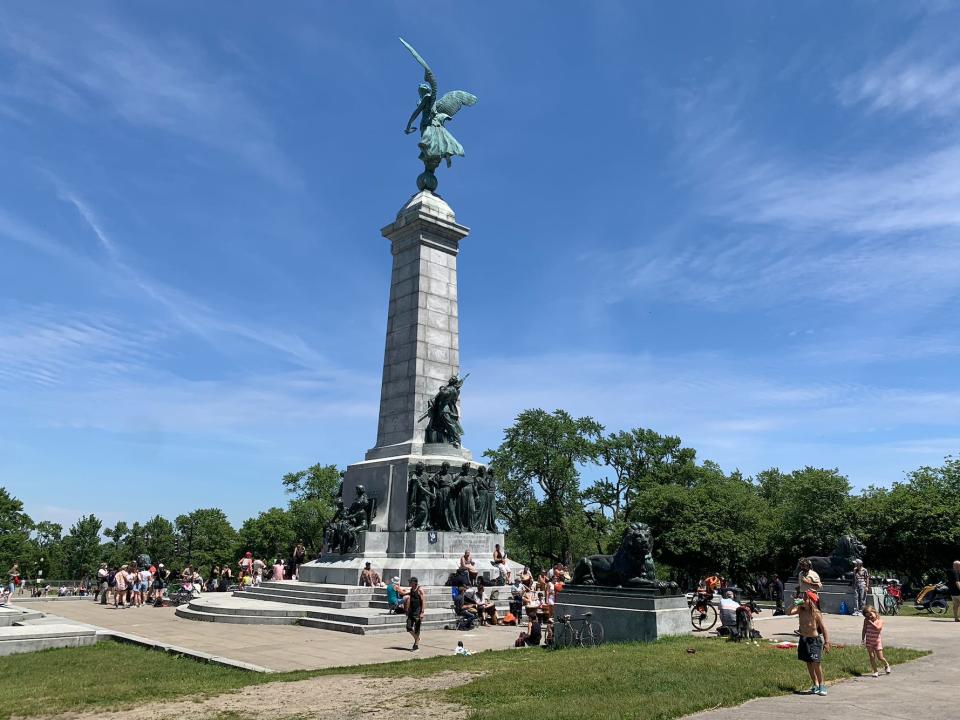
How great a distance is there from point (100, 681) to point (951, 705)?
494 inches

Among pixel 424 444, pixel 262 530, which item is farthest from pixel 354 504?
pixel 262 530

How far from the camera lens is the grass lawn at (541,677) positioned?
9.34 metres

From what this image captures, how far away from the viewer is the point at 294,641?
54.9ft

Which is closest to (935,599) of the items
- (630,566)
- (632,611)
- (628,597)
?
(630,566)

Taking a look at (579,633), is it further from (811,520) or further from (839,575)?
(811,520)

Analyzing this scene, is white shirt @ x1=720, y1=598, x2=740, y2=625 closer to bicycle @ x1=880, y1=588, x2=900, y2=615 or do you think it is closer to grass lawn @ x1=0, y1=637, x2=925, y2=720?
grass lawn @ x1=0, y1=637, x2=925, y2=720

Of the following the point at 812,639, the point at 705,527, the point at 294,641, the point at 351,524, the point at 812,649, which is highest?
the point at 705,527

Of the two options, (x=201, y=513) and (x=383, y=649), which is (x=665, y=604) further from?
(x=201, y=513)

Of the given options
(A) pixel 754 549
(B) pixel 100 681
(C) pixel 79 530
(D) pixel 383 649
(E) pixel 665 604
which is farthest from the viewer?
(C) pixel 79 530

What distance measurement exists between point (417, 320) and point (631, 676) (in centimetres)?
1887

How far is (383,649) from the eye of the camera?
15500 millimetres

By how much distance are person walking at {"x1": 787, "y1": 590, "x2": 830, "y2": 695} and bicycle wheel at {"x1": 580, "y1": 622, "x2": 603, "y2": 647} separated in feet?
16.6

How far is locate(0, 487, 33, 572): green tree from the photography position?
6197 centimetres

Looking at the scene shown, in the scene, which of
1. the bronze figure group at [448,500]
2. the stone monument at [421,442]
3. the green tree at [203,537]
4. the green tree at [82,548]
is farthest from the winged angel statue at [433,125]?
the green tree at [82,548]
